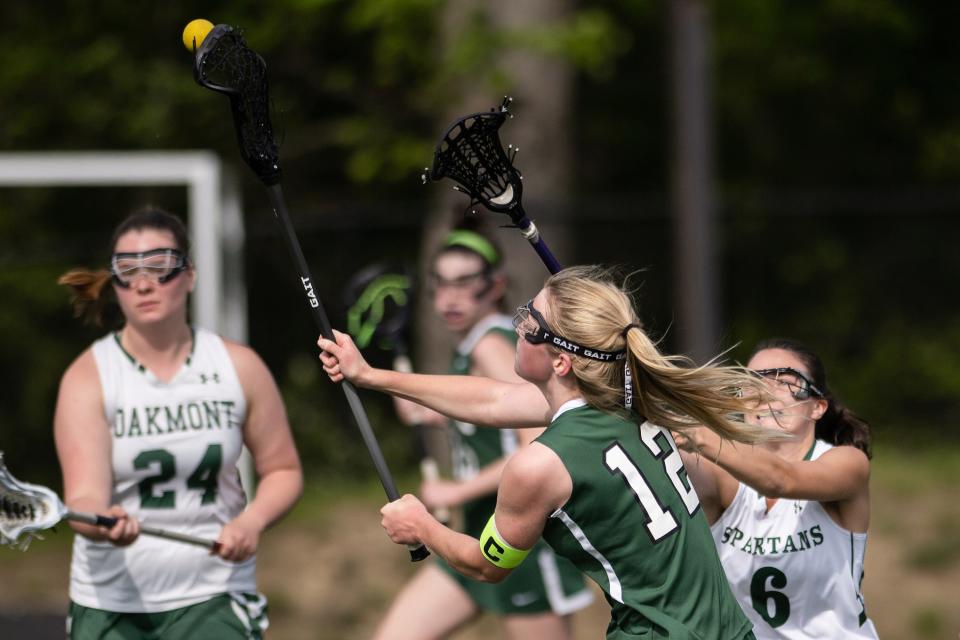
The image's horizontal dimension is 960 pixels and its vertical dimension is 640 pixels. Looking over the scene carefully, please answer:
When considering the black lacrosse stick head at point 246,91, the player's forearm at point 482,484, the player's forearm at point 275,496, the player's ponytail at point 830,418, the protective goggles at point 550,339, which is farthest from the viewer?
the player's forearm at point 482,484

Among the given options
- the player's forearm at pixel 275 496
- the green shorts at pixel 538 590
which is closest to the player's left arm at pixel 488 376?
the green shorts at pixel 538 590

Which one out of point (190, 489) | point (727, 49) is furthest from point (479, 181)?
point (727, 49)

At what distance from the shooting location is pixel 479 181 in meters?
4.14

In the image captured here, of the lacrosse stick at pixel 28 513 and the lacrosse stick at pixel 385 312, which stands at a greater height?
the lacrosse stick at pixel 385 312

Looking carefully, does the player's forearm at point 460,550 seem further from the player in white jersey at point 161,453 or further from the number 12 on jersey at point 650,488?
the player in white jersey at point 161,453

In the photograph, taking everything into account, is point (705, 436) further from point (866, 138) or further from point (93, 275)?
point (866, 138)

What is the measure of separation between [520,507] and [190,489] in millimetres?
1462

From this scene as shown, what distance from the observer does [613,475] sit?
353 cm

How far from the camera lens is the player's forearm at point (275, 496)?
15.2 ft

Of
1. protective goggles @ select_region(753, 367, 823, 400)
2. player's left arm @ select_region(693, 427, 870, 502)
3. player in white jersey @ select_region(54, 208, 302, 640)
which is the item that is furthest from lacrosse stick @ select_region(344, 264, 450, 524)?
player's left arm @ select_region(693, 427, 870, 502)

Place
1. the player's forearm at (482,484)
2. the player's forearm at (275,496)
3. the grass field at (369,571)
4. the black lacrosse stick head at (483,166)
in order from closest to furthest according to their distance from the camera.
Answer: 1. the black lacrosse stick head at (483,166)
2. the player's forearm at (275,496)
3. the player's forearm at (482,484)
4. the grass field at (369,571)

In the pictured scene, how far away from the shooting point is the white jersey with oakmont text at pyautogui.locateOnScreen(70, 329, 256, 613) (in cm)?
450

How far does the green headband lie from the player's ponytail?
1671 mm

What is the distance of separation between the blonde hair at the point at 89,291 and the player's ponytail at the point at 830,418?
217 cm
